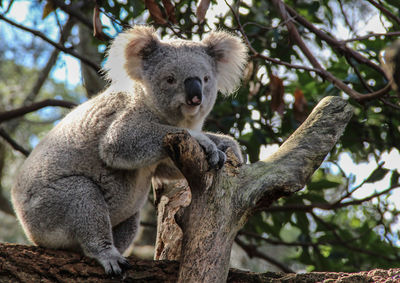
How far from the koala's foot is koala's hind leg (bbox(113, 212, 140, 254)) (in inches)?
32.2

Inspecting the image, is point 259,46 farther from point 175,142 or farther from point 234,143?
point 175,142

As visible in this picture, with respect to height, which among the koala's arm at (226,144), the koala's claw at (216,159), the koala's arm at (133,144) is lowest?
the koala's claw at (216,159)

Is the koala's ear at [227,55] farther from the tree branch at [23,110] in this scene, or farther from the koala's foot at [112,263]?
the koala's foot at [112,263]

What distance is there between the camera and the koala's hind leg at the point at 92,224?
3111 millimetres

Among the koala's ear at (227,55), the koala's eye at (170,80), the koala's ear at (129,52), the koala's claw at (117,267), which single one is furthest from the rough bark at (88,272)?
the koala's ear at (227,55)

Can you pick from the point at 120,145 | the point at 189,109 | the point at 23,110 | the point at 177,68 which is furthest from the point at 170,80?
the point at 23,110

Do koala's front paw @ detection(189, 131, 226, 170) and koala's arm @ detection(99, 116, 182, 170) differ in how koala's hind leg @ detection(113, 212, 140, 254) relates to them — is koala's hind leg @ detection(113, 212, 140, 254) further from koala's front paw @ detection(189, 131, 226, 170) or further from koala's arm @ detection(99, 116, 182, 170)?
koala's front paw @ detection(189, 131, 226, 170)

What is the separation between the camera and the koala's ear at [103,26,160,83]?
3865 mm

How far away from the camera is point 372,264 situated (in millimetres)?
5324

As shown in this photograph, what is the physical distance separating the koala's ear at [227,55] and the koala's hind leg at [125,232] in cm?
152

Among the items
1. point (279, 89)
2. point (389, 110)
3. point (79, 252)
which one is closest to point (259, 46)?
point (279, 89)

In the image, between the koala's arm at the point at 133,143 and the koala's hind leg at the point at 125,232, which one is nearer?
the koala's arm at the point at 133,143

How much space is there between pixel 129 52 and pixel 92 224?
5.10 ft

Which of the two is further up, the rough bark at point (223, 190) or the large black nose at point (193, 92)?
the large black nose at point (193, 92)
